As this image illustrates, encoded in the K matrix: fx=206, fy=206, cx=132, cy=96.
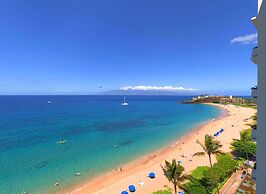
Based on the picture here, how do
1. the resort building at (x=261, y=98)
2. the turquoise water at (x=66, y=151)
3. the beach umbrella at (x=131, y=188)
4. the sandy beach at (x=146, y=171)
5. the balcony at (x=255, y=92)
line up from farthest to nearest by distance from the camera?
1. the turquoise water at (x=66, y=151)
2. the sandy beach at (x=146, y=171)
3. the beach umbrella at (x=131, y=188)
4. the balcony at (x=255, y=92)
5. the resort building at (x=261, y=98)

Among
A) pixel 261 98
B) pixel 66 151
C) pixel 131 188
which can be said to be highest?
pixel 261 98

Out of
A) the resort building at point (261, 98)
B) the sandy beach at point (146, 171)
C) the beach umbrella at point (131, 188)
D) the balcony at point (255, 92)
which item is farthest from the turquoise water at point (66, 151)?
the balcony at point (255, 92)

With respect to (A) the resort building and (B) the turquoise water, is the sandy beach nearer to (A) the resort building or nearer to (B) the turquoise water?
(B) the turquoise water

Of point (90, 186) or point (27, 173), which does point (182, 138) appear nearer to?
point (90, 186)

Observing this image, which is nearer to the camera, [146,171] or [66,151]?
[146,171]

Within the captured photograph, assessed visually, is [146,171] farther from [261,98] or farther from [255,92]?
[261,98]

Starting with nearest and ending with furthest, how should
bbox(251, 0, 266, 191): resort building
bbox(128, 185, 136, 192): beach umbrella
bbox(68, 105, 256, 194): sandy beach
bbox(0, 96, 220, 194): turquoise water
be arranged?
bbox(251, 0, 266, 191): resort building → bbox(128, 185, 136, 192): beach umbrella → bbox(68, 105, 256, 194): sandy beach → bbox(0, 96, 220, 194): turquoise water

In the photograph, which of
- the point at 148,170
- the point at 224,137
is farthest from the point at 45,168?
the point at 224,137

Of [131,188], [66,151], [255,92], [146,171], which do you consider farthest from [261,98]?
[66,151]

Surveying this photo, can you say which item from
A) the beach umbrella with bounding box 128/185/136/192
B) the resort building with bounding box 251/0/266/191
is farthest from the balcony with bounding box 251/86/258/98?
the beach umbrella with bounding box 128/185/136/192

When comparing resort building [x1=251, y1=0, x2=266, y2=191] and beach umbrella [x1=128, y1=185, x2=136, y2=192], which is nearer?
resort building [x1=251, y1=0, x2=266, y2=191]

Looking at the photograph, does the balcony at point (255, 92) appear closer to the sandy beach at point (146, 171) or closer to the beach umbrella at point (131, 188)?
the sandy beach at point (146, 171)

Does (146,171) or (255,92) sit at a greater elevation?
(255,92)

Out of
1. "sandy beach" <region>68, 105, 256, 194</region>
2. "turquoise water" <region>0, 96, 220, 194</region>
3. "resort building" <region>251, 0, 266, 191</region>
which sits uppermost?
"resort building" <region>251, 0, 266, 191</region>
